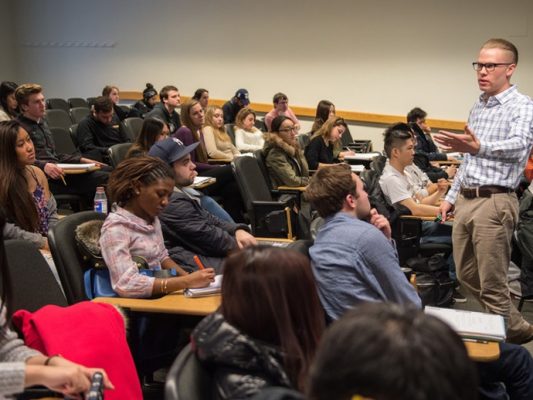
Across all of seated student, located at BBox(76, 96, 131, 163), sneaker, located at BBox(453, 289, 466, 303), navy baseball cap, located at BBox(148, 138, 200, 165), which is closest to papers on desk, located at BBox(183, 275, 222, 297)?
navy baseball cap, located at BBox(148, 138, 200, 165)

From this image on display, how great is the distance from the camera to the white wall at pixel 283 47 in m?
8.83

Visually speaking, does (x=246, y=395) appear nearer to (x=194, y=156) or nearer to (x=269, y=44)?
(x=194, y=156)

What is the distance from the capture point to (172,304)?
2260 mm

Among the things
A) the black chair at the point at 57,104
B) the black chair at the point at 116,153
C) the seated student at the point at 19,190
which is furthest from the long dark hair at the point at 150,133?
the black chair at the point at 57,104

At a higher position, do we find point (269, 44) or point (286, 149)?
point (269, 44)

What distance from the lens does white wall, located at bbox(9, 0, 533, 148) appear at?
8.83m

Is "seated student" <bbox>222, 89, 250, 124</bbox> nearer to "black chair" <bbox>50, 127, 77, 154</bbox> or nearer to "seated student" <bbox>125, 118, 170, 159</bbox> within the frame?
"black chair" <bbox>50, 127, 77, 154</bbox>

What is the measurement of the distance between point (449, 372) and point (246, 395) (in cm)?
Answer: 56

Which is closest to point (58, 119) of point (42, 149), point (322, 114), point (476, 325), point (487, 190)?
point (42, 149)

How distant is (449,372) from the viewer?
77 cm

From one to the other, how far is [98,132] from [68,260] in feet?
13.0

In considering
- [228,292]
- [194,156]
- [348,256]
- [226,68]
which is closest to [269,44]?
[226,68]

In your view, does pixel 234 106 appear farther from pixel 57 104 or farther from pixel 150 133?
pixel 150 133

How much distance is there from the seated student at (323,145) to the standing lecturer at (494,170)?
304cm
